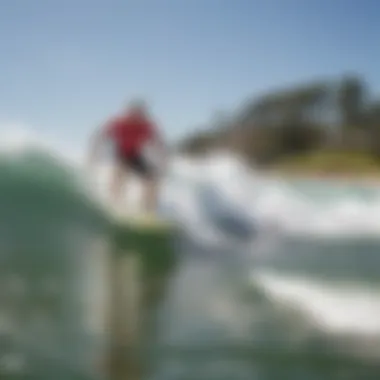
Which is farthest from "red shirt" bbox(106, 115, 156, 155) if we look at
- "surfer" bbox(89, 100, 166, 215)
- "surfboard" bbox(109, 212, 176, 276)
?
"surfboard" bbox(109, 212, 176, 276)

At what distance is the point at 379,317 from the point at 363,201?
0.93 ft

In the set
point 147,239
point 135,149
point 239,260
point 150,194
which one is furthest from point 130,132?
point 239,260

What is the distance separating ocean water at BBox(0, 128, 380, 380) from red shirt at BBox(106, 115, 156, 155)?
0.07 m

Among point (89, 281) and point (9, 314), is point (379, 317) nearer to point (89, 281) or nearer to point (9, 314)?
point (89, 281)

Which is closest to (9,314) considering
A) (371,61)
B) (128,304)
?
(128,304)

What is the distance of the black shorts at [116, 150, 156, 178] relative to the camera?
1903mm

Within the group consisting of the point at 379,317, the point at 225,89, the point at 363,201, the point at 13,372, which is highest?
the point at 225,89

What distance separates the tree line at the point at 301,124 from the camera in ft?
6.31

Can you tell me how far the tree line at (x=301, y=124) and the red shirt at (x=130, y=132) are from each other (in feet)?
0.30

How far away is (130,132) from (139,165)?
0.27 feet

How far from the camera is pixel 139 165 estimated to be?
191 cm

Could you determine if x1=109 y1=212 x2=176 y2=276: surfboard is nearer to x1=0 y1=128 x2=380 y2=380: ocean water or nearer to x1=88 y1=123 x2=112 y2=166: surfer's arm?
x1=0 y1=128 x2=380 y2=380: ocean water

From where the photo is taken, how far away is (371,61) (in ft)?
6.49

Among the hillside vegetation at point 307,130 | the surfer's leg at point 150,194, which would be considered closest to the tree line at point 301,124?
the hillside vegetation at point 307,130
